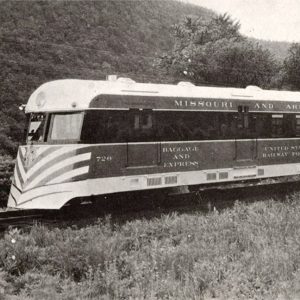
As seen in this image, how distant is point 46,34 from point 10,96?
11.1 meters

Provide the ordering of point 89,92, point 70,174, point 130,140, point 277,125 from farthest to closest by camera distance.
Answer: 1. point 277,125
2. point 130,140
3. point 89,92
4. point 70,174

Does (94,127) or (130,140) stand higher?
(94,127)

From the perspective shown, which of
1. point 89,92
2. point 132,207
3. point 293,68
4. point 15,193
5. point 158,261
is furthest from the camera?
point 293,68

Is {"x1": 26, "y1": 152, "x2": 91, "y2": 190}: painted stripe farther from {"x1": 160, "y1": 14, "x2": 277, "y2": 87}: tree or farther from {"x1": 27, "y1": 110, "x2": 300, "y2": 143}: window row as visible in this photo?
{"x1": 160, "y1": 14, "x2": 277, "y2": 87}: tree

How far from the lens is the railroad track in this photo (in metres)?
11.2

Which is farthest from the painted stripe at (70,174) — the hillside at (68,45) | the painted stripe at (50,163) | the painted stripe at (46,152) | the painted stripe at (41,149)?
the hillside at (68,45)

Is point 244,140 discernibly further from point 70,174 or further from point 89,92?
point 70,174

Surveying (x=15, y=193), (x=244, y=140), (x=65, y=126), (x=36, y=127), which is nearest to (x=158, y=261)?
(x=65, y=126)

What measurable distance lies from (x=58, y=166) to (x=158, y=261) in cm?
424

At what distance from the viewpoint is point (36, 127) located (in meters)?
12.0

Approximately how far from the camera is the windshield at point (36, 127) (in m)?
11.8

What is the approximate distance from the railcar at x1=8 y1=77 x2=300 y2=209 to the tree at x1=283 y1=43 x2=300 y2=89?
21.0m

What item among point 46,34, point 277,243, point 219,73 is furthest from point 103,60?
point 277,243

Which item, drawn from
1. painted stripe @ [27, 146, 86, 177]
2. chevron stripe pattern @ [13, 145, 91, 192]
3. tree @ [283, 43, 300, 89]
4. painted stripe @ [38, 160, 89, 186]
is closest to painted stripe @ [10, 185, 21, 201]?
chevron stripe pattern @ [13, 145, 91, 192]
